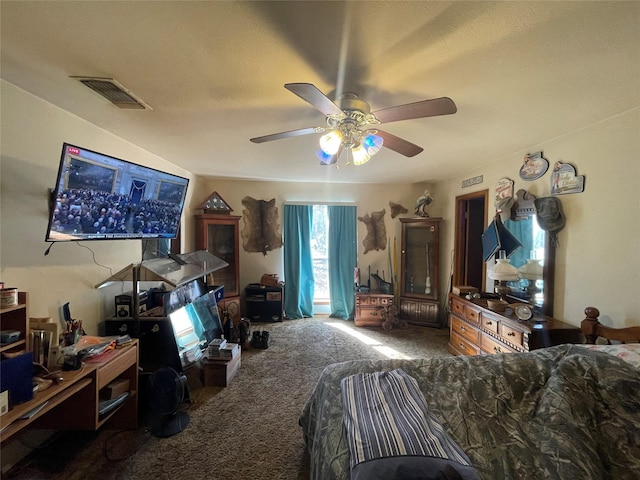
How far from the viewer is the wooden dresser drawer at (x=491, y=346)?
2.24m

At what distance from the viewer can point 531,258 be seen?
2.46 metres

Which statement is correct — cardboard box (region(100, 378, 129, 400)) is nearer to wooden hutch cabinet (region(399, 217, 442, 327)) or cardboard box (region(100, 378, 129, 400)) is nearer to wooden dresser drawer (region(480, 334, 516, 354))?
wooden dresser drawer (region(480, 334, 516, 354))

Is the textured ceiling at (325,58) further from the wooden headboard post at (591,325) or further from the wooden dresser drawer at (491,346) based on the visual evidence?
the wooden dresser drawer at (491,346)

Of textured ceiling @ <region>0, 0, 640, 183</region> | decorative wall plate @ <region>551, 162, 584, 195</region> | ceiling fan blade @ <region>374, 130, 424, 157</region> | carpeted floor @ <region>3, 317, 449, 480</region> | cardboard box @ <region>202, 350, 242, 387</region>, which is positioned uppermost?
textured ceiling @ <region>0, 0, 640, 183</region>

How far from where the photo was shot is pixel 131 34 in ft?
3.52

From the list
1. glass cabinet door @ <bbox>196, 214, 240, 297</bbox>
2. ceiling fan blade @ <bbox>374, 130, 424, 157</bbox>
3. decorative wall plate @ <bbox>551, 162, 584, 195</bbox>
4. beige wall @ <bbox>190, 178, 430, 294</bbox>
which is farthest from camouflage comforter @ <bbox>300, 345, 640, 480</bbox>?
beige wall @ <bbox>190, 178, 430, 294</bbox>

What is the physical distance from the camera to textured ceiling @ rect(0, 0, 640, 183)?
0.96m

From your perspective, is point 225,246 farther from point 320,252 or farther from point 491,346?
point 491,346

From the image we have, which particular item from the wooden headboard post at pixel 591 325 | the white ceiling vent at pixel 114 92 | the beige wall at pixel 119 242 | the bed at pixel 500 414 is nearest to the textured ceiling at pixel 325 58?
the white ceiling vent at pixel 114 92

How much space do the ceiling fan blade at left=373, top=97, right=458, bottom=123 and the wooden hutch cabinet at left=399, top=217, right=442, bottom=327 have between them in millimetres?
2856

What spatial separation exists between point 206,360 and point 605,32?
133 inches

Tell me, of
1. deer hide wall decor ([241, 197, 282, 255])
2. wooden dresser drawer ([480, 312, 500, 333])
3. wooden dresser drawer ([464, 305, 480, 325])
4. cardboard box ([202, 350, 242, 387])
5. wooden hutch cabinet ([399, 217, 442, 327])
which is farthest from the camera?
deer hide wall decor ([241, 197, 282, 255])

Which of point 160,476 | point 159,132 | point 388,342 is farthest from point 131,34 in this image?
point 388,342

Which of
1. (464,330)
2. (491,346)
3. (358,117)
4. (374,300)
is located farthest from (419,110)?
(374,300)
